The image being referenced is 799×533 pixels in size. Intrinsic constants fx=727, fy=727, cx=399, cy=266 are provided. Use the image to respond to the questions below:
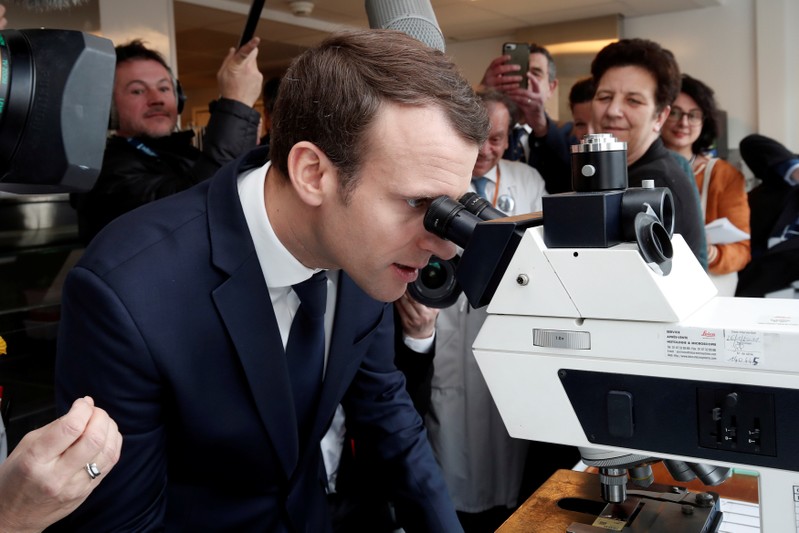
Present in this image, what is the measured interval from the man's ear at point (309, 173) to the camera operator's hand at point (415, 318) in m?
0.77

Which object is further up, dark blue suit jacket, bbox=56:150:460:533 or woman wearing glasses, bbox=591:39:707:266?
woman wearing glasses, bbox=591:39:707:266

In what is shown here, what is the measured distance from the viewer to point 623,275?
2.64ft

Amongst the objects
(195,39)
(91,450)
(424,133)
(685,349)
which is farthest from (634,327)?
(195,39)

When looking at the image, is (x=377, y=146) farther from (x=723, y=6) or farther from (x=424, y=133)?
(x=723, y=6)

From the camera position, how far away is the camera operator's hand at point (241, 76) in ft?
6.32

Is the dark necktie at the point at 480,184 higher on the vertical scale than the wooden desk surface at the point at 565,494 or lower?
higher

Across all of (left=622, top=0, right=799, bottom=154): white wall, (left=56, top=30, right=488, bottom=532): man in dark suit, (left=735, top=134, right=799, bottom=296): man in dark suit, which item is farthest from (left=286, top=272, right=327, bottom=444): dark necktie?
(left=622, top=0, right=799, bottom=154): white wall

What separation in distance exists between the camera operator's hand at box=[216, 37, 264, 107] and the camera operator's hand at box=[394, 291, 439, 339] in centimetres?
70

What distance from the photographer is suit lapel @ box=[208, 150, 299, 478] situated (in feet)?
3.70

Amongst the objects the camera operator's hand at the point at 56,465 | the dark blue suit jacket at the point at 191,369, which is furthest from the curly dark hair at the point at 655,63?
the camera operator's hand at the point at 56,465

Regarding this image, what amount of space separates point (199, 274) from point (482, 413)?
4.65 feet

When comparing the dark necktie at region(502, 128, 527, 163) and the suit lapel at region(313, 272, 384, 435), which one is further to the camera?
the dark necktie at region(502, 128, 527, 163)

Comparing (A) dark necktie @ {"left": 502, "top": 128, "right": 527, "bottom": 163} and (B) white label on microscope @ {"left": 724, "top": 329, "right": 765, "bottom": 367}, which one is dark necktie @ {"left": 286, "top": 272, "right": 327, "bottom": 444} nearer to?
(B) white label on microscope @ {"left": 724, "top": 329, "right": 765, "bottom": 367}

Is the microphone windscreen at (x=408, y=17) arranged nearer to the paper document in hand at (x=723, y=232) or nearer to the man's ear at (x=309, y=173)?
the man's ear at (x=309, y=173)
